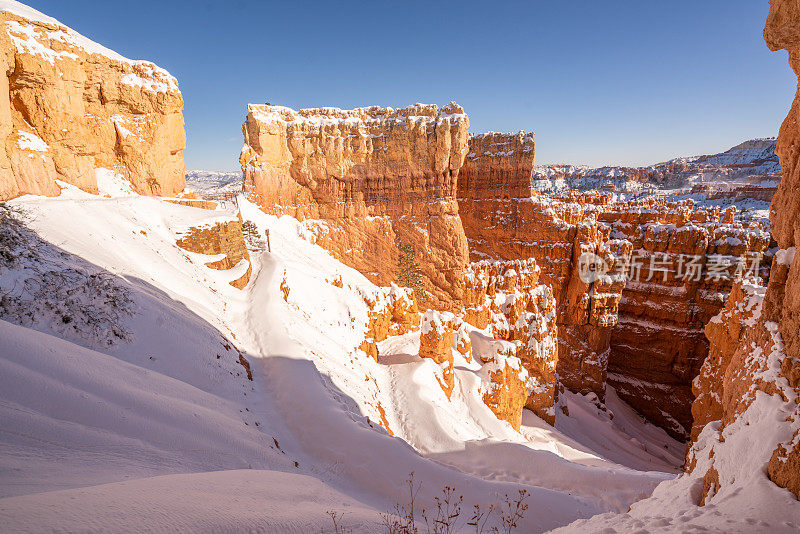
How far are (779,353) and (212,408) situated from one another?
1045 centimetres

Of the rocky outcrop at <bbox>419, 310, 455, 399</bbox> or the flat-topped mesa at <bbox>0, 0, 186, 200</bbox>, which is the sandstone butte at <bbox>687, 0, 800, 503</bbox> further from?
the flat-topped mesa at <bbox>0, 0, 186, 200</bbox>

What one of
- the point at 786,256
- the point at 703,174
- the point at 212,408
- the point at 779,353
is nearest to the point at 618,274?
the point at 786,256

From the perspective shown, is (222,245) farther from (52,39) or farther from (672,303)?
(672,303)

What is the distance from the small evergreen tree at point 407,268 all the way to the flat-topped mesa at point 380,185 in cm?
34

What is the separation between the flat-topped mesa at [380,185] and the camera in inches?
1162

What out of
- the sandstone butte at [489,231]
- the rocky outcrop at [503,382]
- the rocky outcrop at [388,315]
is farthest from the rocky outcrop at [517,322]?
the rocky outcrop at [388,315]

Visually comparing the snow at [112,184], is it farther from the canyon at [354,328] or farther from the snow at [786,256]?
the snow at [786,256]

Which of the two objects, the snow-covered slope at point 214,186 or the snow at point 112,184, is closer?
the snow at point 112,184

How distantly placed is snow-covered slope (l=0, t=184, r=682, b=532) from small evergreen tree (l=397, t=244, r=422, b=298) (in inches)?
420

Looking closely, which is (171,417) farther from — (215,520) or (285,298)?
(285,298)

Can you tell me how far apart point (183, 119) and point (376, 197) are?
15587mm

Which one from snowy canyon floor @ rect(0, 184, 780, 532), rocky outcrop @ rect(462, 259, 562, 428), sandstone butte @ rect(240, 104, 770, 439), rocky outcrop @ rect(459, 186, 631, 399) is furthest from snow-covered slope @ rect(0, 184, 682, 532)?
rocky outcrop @ rect(459, 186, 631, 399)

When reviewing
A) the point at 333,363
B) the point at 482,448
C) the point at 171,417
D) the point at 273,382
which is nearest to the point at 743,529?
the point at 171,417

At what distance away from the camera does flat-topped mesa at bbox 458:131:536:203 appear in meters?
33.3
